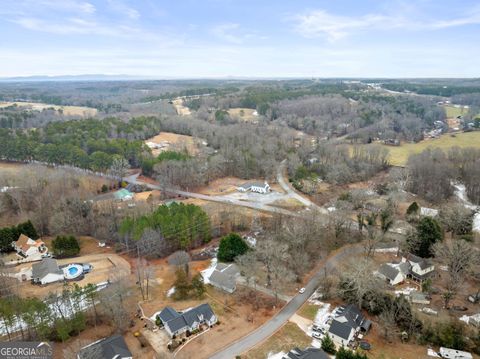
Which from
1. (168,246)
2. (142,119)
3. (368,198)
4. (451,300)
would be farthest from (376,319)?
(142,119)

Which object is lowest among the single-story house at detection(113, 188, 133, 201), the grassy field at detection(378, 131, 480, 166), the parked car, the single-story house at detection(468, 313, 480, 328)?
the parked car

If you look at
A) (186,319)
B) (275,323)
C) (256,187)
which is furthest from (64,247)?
(256,187)

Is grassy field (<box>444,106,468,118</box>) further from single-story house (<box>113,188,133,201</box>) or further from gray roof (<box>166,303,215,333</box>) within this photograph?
gray roof (<box>166,303,215,333</box>)

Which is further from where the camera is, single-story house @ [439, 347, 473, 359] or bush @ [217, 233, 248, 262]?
bush @ [217, 233, 248, 262]

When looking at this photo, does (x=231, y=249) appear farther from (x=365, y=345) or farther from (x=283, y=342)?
(x=365, y=345)

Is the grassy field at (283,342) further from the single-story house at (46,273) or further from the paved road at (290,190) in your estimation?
the paved road at (290,190)

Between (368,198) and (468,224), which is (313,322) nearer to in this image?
(468,224)

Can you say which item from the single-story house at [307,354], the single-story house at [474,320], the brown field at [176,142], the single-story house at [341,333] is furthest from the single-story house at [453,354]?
the brown field at [176,142]

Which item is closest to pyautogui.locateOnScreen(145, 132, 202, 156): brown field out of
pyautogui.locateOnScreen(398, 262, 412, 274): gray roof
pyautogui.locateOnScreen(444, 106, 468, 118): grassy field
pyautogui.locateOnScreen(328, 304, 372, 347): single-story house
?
pyautogui.locateOnScreen(398, 262, 412, 274): gray roof
